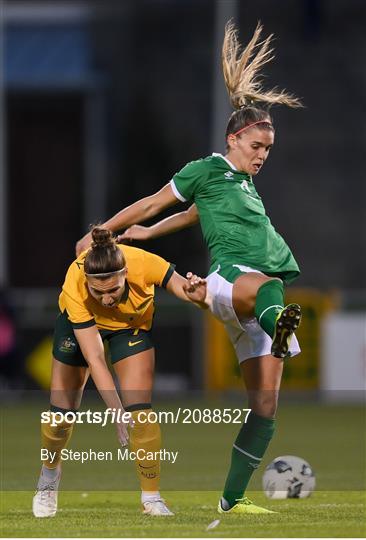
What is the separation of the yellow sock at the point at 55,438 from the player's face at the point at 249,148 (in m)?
1.82

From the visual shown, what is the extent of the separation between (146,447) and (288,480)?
183cm

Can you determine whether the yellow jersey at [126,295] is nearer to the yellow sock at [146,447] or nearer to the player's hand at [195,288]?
the player's hand at [195,288]

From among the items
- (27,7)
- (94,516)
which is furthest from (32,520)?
(27,7)

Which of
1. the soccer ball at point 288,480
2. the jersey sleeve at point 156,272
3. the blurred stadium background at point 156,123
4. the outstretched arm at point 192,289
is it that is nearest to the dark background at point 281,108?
the blurred stadium background at point 156,123

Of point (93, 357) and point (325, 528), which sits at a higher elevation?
point (93, 357)

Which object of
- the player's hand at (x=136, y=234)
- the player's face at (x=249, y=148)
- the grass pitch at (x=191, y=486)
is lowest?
the grass pitch at (x=191, y=486)

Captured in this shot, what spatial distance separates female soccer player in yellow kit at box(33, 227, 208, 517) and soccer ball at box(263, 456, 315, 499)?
1545mm

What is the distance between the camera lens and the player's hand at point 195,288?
9.39 meters

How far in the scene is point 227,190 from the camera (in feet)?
32.7

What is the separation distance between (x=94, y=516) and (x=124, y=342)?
1.07m

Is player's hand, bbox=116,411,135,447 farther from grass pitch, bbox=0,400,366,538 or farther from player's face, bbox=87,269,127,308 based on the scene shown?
player's face, bbox=87,269,127,308

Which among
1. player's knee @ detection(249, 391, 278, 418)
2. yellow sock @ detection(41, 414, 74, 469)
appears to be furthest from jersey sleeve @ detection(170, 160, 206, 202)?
yellow sock @ detection(41, 414, 74, 469)

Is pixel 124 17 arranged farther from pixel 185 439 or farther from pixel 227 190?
pixel 227 190

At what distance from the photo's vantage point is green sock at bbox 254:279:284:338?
9461 millimetres
